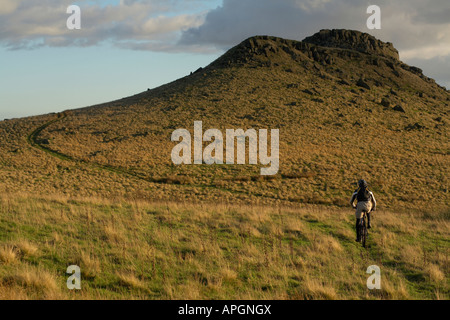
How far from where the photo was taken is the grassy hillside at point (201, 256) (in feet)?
23.6

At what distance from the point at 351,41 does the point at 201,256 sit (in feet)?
409

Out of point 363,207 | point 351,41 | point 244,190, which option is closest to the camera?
point 363,207

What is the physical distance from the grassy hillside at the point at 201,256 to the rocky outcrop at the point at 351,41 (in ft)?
378

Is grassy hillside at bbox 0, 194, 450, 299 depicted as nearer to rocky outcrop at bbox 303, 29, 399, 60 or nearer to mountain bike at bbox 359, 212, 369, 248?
mountain bike at bbox 359, 212, 369, 248

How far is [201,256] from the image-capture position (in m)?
9.34

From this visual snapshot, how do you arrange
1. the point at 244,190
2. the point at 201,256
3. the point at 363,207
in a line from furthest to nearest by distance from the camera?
the point at 244,190 < the point at 363,207 < the point at 201,256

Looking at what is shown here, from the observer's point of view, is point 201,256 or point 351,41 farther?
point 351,41

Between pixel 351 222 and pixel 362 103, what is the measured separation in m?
63.6

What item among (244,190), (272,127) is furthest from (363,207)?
(272,127)

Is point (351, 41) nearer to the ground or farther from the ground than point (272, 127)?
farther from the ground

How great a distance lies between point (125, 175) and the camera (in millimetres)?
38000

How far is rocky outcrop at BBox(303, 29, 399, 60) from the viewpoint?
118 metres

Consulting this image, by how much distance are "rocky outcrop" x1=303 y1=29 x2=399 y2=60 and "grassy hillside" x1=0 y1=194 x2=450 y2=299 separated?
378ft

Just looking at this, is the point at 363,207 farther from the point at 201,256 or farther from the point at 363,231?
the point at 201,256
